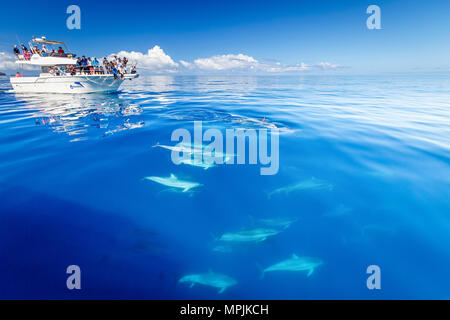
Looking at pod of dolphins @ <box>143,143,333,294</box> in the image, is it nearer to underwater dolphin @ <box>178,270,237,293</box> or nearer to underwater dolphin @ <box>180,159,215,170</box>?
underwater dolphin @ <box>178,270,237,293</box>

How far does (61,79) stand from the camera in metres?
28.5

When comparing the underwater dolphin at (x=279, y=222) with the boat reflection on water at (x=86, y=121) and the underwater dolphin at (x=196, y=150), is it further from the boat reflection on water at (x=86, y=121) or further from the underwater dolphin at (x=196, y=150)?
the boat reflection on water at (x=86, y=121)

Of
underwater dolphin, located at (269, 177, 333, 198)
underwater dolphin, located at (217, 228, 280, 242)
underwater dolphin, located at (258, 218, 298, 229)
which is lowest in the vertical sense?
underwater dolphin, located at (217, 228, 280, 242)

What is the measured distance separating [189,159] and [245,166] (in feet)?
8.65

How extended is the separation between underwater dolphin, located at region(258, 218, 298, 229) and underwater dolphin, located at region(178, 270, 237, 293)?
194 centimetres

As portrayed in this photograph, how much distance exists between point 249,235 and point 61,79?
3604cm

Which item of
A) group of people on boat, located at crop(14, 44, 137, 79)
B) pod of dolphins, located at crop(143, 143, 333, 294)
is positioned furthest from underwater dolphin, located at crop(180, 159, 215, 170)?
group of people on boat, located at crop(14, 44, 137, 79)

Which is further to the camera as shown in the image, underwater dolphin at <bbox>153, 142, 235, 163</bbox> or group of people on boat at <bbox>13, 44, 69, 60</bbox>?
group of people on boat at <bbox>13, 44, 69, 60</bbox>

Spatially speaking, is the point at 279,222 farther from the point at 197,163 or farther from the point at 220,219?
the point at 197,163

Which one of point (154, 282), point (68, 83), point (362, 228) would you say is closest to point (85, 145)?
point (154, 282)

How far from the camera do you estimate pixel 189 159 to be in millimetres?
9305

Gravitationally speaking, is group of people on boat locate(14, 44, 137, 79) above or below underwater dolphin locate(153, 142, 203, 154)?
above

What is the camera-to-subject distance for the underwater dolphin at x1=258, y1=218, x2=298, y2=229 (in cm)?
576
